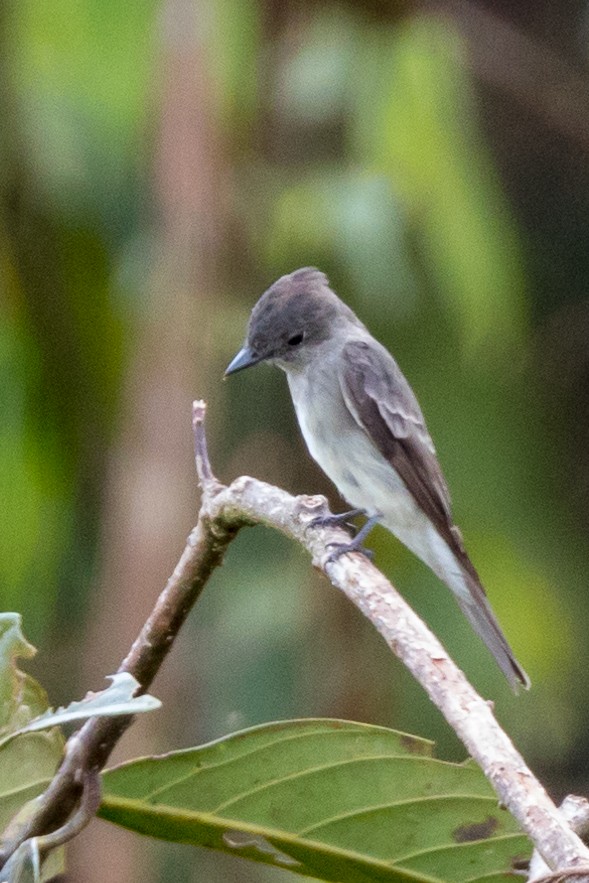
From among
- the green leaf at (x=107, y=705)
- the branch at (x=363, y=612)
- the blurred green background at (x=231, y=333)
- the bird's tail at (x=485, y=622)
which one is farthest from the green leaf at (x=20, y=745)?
the blurred green background at (x=231, y=333)

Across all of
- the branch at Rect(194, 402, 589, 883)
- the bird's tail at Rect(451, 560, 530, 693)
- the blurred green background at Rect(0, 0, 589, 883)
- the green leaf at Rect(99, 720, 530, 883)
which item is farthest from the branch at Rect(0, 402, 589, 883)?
the blurred green background at Rect(0, 0, 589, 883)

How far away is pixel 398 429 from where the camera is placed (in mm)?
3336

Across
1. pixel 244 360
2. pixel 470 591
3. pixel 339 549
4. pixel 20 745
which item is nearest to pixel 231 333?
pixel 244 360

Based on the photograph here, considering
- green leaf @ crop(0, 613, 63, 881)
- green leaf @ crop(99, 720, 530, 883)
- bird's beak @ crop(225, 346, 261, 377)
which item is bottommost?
green leaf @ crop(99, 720, 530, 883)

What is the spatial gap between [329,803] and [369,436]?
171 centimetres

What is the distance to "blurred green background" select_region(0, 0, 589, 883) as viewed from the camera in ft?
13.0

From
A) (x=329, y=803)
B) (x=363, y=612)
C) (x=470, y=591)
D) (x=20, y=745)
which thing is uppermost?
(x=470, y=591)

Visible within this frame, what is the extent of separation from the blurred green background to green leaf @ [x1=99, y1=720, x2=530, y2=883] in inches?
84.7

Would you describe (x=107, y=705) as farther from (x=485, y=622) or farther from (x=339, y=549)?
(x=485, y=622)

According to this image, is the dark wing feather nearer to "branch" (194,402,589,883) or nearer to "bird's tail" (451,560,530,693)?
"bird's tail" (451,560,530,693)

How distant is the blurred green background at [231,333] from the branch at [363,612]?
1.95 meters

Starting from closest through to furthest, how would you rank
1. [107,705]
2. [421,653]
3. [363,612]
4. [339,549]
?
1. [107,705]
2. [421,653]
3. [363,612]
4. [339,549]

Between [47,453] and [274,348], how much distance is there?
104 cm

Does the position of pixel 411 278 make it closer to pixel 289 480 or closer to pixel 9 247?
pixel 289 480
